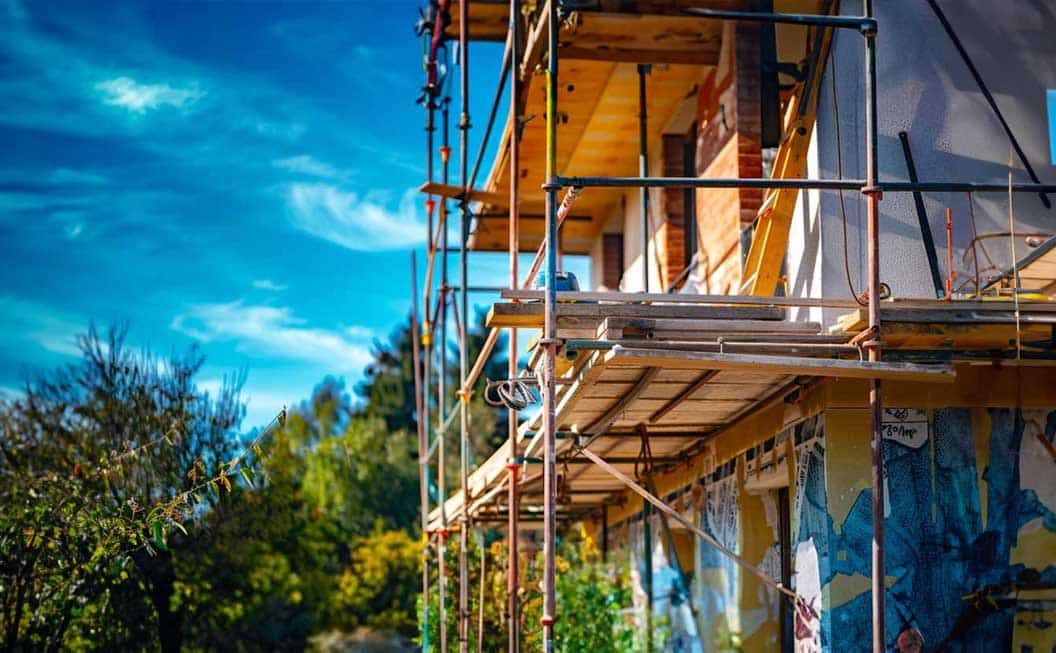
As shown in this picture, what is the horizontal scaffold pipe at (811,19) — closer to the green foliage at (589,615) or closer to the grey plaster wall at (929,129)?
the grey plaster wall at (929,129)

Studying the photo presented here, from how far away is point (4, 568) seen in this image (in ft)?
36.2

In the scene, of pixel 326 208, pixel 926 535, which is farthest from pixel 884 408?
pixel 326 208

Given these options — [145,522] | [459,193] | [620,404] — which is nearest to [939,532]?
[620,404]

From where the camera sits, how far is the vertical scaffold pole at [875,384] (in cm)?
660

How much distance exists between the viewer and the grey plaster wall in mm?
8320

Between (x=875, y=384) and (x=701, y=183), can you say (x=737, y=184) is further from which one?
(x=875, y=384)

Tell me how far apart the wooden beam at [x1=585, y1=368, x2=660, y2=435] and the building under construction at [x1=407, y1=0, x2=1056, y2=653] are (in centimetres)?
2

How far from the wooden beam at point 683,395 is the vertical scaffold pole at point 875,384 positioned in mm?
1012

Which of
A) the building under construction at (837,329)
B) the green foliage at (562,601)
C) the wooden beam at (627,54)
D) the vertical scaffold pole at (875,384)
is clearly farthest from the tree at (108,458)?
the vertical scaffold pole at (875,384)

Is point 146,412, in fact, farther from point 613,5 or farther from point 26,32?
point 26,32

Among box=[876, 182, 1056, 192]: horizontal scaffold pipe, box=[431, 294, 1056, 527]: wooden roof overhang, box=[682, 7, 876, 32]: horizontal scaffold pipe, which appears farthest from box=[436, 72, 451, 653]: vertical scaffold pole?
box=[876, 182, 1056, 192]: horizontal scaffold pipe

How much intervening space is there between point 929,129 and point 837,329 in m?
1.99

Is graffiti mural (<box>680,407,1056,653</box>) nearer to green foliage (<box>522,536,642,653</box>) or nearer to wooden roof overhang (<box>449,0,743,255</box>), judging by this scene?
wooden roof overhang (<box>449,0,743,255</box>)

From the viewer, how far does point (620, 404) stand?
8.45 m
